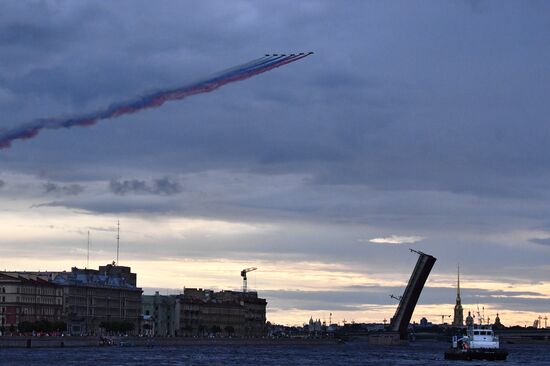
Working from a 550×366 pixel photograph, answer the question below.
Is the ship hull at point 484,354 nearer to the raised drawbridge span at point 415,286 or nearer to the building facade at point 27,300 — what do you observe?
the raised drawbridge span at point 415,286

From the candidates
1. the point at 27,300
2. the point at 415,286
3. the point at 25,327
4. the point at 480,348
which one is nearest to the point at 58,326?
the point at 25,327

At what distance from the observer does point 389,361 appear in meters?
114

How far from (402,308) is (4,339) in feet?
152

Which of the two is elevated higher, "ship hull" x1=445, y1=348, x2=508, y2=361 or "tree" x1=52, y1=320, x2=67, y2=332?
"tree" x1=52, y1=320, x2=67, y2=332

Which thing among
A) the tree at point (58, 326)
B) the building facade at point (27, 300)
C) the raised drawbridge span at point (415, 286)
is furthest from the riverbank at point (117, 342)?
the raised drawbridge span at point (415, 286)

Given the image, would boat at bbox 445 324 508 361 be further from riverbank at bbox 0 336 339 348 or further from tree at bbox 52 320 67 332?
tree at bbox 52 320 67 332

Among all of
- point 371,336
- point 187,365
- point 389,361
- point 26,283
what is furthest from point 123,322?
point 187,365

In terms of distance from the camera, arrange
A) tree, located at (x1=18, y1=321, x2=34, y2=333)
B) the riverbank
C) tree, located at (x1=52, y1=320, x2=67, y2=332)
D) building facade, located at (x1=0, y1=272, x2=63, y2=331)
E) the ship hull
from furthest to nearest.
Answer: building facade, located at (x1=0, y1=272, x2=63, y2=331), tree, located at (x1=52, y1=320, x2=67, y2=332), tree, located at (x1=18, y1=321, x2=34, y2=333), the riverbank, the ship hull

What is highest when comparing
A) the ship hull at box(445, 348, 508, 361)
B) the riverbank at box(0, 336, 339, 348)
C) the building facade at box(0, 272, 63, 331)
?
the building facade at box(0, 272, 63, 331)

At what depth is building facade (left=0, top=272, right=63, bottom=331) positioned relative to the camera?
576 ft

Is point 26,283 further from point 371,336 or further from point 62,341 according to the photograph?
point 371,336

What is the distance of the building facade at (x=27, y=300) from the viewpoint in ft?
576

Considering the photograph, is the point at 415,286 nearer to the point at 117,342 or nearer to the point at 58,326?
the point at 117,342

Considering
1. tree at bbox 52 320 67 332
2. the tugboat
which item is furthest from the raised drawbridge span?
tree at bbox 52 320 67 332
